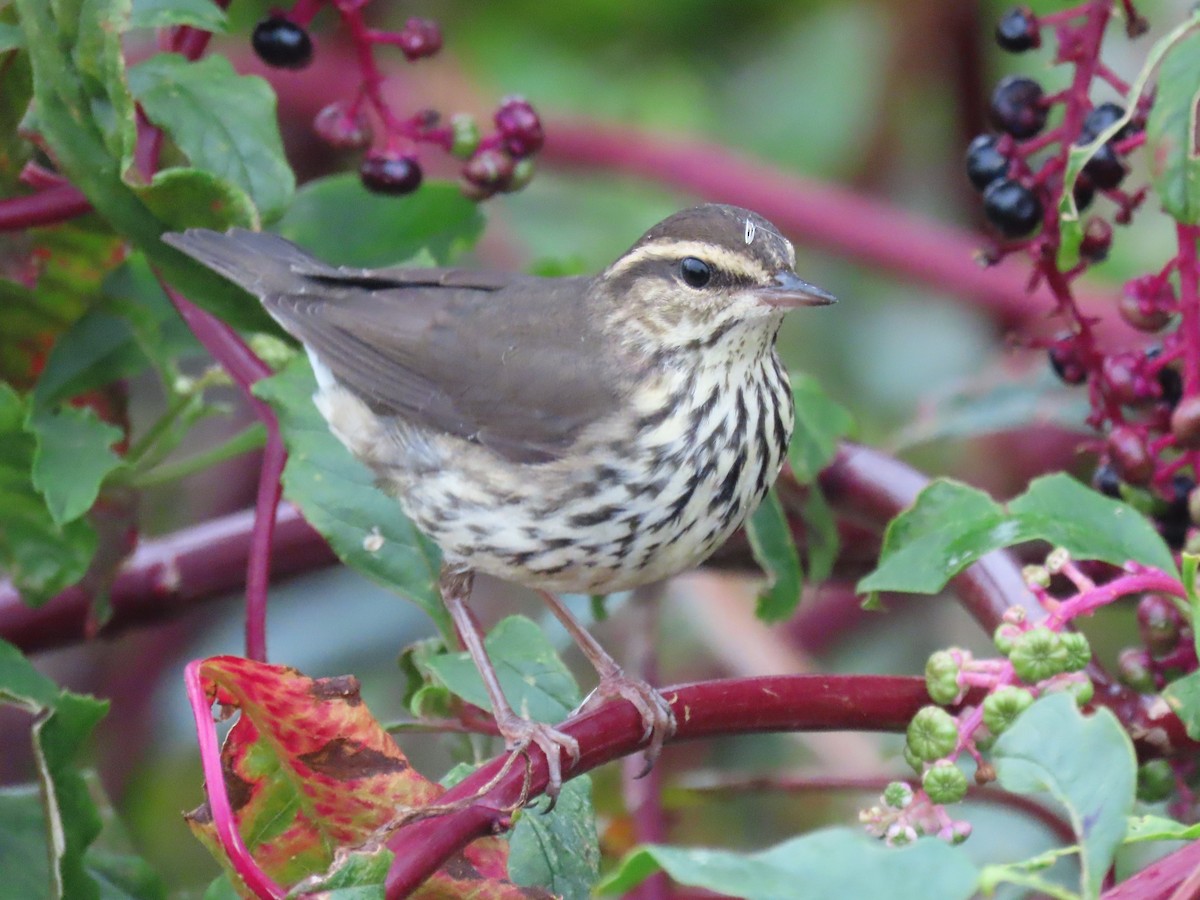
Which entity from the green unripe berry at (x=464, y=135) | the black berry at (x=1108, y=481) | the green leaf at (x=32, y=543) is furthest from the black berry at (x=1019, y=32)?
the green leaf at (x=32, y=543)

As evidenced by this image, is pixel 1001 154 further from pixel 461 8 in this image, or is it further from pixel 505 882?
pixel 461 8

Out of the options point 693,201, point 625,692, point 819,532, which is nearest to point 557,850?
point 625,692

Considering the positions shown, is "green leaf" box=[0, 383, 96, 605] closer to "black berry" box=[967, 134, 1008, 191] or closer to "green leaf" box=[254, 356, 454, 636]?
"green leaf" box=[254, 356, 454, 636]

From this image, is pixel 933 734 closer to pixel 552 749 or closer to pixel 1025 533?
pixel 1025 533

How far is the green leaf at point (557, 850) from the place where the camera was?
Result: 2.05 m

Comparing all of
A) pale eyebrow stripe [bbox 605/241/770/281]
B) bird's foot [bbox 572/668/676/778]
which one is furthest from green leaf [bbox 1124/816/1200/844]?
pale eyebrow stripe [bbox 605/241/770/281]

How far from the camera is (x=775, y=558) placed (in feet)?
9.07

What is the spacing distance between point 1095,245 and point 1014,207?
153mm

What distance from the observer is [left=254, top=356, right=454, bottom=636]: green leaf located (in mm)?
2461

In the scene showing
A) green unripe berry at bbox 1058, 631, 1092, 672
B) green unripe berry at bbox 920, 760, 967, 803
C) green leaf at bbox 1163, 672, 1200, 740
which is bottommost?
green unripe berry at bbox 920, 760, 967, 803

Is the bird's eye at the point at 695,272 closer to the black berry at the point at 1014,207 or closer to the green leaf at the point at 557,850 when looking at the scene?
the black berry at the point at 1014,207

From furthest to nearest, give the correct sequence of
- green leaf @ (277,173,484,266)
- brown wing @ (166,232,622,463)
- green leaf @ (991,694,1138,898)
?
green leaf @ (277,173,484,266)
brown wing @ (166,232,622,463)
green leaf @ (991,694,1138,898)

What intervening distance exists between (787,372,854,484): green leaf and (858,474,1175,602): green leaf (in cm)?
60

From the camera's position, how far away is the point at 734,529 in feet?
9.05
